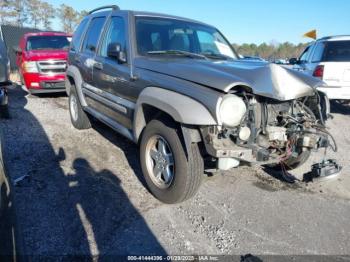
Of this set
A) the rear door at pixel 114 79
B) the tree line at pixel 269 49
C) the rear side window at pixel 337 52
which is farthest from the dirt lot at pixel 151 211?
the tree line at pixel 269 49

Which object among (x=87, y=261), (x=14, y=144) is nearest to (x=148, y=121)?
(x=87, y=261)

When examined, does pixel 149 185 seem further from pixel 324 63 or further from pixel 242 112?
pixel 324 63

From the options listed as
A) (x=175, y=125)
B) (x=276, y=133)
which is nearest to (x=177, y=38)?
(x=175, y=125)

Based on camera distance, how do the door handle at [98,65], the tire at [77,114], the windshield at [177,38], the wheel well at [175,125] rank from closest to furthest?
1. the wheel well at [175,125]
2. the windshield at [177,38]
3. the door handle at [98,65]
4. the tire at [77,114]

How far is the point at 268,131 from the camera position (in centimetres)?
337

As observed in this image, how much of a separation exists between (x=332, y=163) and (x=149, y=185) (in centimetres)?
215

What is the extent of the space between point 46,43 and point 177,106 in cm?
829

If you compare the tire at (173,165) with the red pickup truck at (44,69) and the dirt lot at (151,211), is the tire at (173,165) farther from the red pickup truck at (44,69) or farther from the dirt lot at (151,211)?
the red pickup truck at (44,69)

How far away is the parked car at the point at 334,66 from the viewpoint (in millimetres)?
7984

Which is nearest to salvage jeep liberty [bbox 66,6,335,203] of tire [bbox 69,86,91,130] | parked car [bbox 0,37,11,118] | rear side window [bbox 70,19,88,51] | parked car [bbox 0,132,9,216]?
rear side window [bbox 70,19,88,51]

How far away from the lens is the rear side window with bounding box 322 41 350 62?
8.11m

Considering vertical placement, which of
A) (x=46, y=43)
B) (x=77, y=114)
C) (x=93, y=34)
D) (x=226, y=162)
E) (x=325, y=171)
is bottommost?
(x=325, y=171)

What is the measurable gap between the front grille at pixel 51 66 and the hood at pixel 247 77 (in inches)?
243

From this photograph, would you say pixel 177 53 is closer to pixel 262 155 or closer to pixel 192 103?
pixel 192 103
